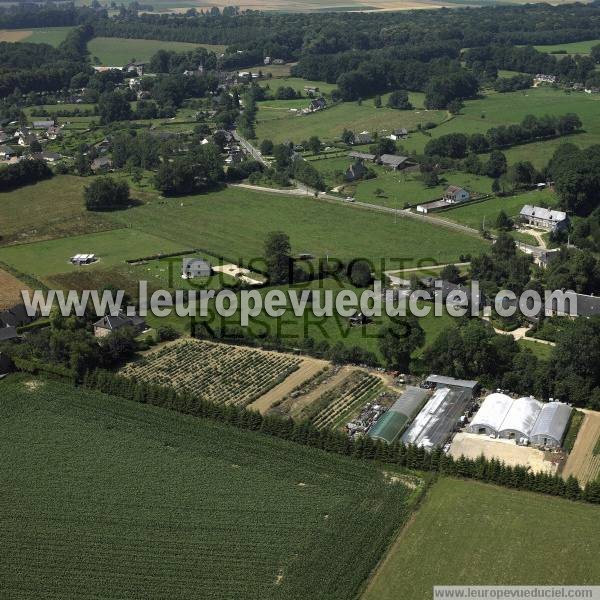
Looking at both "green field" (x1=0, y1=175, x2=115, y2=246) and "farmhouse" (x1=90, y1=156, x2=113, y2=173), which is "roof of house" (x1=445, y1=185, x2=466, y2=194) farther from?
"farmhouse" (x1=90, y1=156, x2=113, y2=173)

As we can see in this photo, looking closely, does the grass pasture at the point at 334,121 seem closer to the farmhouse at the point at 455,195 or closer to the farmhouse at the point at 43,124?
the farmhouse at the point at 455,195

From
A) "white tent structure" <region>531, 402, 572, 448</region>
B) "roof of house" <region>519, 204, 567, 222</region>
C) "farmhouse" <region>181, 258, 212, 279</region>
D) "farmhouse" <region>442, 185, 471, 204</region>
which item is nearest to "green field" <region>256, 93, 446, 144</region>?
"farmhouse" <region>442, 185, 471, 204</region>

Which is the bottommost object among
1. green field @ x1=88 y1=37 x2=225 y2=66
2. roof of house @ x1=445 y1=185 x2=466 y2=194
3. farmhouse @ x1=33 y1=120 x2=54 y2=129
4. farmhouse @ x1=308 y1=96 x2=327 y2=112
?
farmhouse @ x1=33 y1=120 x2=54 y2=129

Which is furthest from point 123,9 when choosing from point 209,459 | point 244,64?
point 209,459

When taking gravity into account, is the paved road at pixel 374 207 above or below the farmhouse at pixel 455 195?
below

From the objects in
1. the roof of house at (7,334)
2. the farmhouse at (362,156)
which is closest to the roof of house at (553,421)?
the roof of house at (7,334)

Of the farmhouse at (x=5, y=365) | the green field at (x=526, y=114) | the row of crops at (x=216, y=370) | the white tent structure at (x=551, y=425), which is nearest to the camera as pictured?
the white tent structure at (x=551, y=425)

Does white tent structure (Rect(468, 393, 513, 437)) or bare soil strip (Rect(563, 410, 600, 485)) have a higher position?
white tent structure (Rect(468, 393, 513, 437))
